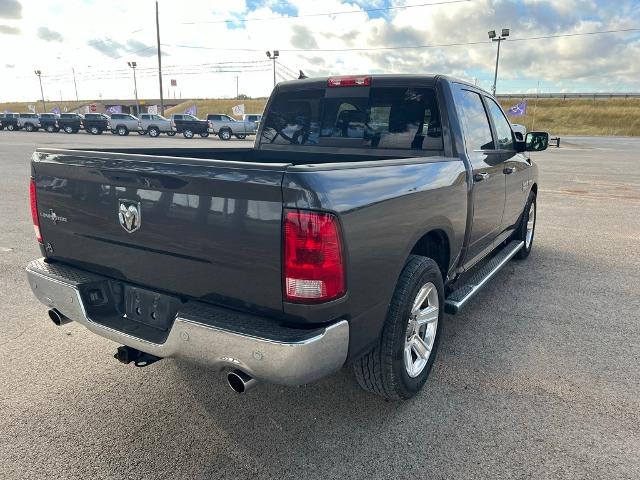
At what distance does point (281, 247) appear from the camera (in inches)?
81.3

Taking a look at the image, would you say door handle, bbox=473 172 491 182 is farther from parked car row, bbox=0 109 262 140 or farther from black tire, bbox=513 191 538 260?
parked car row, bbox=0 109 262 140

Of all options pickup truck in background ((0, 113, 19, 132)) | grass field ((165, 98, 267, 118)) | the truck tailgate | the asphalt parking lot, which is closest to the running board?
the asphalt parking lot

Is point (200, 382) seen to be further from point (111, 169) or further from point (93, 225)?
point (111, 169)

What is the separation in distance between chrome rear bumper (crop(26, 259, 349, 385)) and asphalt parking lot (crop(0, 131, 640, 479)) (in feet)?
1.89

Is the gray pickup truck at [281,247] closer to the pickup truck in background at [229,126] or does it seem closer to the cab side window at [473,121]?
the cab side window at [473,121]

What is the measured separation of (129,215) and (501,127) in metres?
3.75

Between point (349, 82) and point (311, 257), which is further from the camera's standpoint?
point (349, 82)

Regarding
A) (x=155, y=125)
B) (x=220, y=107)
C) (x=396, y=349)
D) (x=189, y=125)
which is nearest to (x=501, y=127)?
(x=396, y=349)

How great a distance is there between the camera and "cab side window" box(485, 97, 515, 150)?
15.0 ft

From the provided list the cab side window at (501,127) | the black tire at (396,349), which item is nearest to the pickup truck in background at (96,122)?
the cab side window at (501,127)

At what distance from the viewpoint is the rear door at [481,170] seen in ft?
12.3

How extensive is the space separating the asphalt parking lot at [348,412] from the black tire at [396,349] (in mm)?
178

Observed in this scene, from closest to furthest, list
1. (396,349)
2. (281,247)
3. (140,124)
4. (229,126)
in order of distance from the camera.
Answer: (281,247) < (396,349) < (229,126) < (140,124)

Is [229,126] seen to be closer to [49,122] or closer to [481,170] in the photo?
[49,122]
